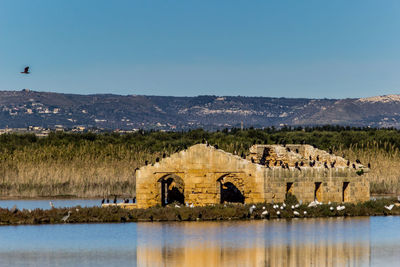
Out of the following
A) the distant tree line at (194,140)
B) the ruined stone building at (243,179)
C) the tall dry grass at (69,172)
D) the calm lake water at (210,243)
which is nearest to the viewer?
the calm lake water at (210,243)

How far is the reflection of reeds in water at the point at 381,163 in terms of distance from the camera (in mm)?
53969

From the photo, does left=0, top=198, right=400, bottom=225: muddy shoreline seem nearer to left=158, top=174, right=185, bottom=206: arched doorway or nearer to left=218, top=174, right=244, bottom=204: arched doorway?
left=158, top=174, right=185, bottom=206: arched doorway

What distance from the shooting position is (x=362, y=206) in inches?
1610

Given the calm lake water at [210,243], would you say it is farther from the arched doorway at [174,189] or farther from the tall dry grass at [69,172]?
the tall dry grass at [69,172]

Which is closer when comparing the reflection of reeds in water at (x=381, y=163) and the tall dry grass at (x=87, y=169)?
the reflection of reeds in water at (x=381, y=163)

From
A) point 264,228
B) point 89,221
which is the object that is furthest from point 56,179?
point 264,228

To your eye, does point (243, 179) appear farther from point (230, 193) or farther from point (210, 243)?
point (210, 243)

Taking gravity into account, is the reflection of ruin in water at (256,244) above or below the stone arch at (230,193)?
below

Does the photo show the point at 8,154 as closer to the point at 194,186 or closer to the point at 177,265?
the point at 194,186

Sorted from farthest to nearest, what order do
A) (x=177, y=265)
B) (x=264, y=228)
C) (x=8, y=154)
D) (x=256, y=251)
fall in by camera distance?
(x=8, y=154) < (x=264, y=228) < (x=256, y=251) < (x=177, y=265)

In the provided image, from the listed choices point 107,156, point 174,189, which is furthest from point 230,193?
point 107,156

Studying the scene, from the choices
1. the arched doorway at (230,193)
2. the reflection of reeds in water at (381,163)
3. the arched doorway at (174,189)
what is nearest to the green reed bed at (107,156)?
the reflection of reeds in water at (381,163)

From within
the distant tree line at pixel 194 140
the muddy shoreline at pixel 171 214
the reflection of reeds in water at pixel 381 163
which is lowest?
the muddy shoreline at pixel 171 214

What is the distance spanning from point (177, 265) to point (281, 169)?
1286 cm
